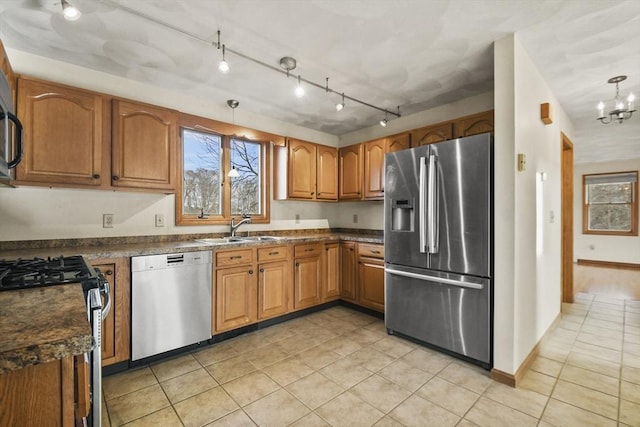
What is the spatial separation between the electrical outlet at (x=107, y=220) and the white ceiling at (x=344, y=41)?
130 cm

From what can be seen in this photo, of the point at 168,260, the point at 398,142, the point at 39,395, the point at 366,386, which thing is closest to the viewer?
the point at 39,395

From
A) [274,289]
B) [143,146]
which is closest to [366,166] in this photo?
[274,289]

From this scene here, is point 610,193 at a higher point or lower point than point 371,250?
higher

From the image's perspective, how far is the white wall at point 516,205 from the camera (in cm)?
217

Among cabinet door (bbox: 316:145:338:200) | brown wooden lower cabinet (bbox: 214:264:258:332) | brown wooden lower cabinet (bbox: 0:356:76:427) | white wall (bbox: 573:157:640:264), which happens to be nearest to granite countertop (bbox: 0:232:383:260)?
brown wooden lower cabinet (bbox: 214:264:258:332)

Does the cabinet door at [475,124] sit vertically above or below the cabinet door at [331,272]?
above

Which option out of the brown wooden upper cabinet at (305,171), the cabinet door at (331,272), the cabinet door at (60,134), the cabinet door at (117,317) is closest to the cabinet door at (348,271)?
the cabinet door at (331,272)

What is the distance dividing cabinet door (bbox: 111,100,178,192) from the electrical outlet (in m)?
0.39

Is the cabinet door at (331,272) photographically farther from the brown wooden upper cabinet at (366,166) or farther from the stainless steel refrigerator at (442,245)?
the stainless steel refrigerator at (442,245)

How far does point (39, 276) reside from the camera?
52.5 inches

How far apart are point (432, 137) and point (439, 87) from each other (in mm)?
534

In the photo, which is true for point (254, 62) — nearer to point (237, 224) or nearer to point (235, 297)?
point (237, 224)

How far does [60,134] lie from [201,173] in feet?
4.26

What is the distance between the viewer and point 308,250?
3590 mm
